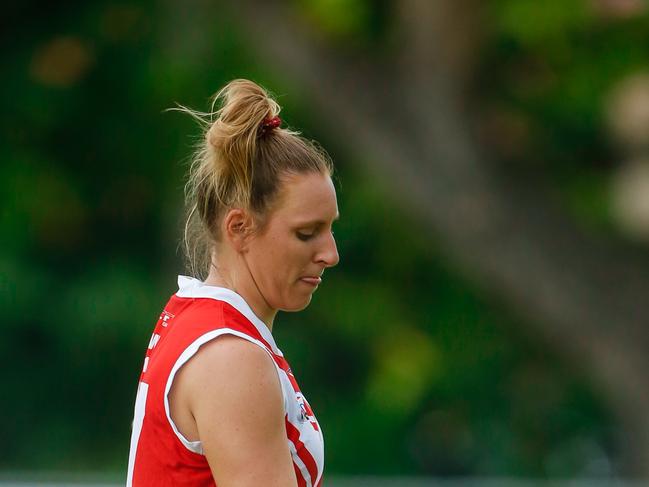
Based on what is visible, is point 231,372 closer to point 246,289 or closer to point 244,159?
point 246,289

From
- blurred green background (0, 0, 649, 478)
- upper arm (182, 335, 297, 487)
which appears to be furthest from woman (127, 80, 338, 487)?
blurred green background (0, 0, 649, 478)

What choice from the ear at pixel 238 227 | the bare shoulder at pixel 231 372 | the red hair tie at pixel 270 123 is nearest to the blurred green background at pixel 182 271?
the red hair tie at pixel 270 123

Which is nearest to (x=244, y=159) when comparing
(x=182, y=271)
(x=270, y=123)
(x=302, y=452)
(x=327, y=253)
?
(x=270, y=123)

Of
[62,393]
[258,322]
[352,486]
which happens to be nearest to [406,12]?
[352,486]

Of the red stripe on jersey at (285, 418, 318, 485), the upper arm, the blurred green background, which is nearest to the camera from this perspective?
the upper arm

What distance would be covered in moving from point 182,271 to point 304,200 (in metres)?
7.79

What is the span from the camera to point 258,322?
2.42 meters

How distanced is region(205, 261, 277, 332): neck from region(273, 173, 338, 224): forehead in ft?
0.47

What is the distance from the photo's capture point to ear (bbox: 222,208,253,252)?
7.95 feet

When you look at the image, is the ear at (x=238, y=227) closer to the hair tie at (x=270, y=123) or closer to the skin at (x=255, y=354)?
the skin at (x=255, y=354)

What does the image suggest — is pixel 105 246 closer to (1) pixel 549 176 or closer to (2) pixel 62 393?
(2) pixel 62 393

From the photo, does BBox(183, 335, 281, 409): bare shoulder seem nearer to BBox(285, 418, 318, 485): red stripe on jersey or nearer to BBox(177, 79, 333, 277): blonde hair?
BBox(285, 418, 318, 485): red stripe on jersey

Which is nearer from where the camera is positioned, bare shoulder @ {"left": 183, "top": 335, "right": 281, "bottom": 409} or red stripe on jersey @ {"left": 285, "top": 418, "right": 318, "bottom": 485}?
bare shoulder @ {"left": 183, "top": 335, "right": 281, "bottom": 409}

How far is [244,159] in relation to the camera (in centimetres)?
243
